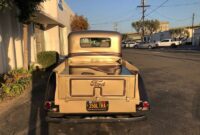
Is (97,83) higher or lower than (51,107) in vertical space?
higher

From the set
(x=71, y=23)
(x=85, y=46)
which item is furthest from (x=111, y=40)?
(x=71, y=23)

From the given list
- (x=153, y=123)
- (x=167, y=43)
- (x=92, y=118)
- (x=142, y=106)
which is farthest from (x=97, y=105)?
(x=167, y=43)

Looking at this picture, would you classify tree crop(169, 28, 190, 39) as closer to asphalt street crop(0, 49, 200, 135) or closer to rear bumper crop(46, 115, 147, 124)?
asphalt street crop(0, 49, 200, 135)

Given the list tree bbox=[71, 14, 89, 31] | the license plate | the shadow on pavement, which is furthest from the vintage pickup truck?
tree bbox=[71, 14, 89, 31]

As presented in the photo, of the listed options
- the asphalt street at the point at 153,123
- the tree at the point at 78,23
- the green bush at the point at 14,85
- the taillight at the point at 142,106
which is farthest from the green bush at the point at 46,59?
the tree at the point at 78,23

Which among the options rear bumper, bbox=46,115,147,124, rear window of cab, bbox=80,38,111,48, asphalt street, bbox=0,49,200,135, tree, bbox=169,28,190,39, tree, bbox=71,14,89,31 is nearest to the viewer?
rear bumper, bbox=46,115,147,124

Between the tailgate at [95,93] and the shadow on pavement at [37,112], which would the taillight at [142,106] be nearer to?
the tailgate at [95,93]

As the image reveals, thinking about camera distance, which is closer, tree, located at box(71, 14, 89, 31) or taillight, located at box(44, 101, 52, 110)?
taillight, located at box(44, 101, 52, 110)

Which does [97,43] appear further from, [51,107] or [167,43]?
[167,43]

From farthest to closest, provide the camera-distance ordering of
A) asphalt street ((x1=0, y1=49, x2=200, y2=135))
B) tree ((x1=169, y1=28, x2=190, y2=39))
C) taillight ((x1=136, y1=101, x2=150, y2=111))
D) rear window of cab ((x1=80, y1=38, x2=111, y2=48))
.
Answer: tree ((x1=169, y1=28, x2=190, y2=39)) → rear window of cab ((x1=80, y1=38, x2=111, y2=48)) → asphalt street ((x1=0, y1=49, x2=200, y2=135)) → taillight ((x1=136, y1=101, x2=150, y2=111))

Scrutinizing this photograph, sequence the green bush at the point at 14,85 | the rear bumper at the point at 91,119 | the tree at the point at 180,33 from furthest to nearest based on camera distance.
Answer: the tree at the point at 180,33 → the green bush at the point at 14,85 → the rear bumper at the point at 91,119

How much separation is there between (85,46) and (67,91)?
9.23ft

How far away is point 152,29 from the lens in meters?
105

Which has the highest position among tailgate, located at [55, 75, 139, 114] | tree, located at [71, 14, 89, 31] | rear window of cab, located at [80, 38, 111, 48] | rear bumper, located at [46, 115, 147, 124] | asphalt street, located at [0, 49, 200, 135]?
tree, located at [71, 14, 89, 31]
